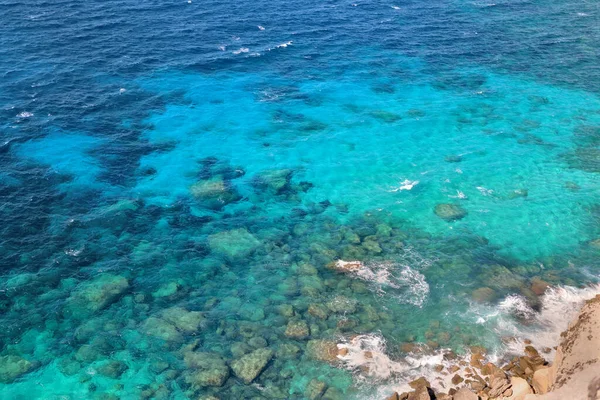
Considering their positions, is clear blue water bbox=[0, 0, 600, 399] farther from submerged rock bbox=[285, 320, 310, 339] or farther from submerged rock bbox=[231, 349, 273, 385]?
submerged rock bbox=[231, 349, 273, 385]

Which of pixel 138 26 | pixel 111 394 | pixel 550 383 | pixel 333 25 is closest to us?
pixel 550 383

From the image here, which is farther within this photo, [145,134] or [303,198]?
[145,134]

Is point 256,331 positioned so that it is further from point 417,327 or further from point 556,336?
point 556,336

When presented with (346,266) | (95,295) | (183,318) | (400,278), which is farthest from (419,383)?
(95,295)

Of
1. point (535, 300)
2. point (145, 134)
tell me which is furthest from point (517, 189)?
point (145, 134)

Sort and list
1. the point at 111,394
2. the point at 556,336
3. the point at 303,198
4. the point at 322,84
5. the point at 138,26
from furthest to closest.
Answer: the point at 138,26 → the point at 322,84 → the point at 303,198 → the point at 556,336 → the point at 111,394

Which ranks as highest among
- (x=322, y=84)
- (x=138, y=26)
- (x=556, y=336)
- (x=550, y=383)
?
(x=138, y=26)

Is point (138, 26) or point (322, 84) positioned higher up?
point (138, 26)
